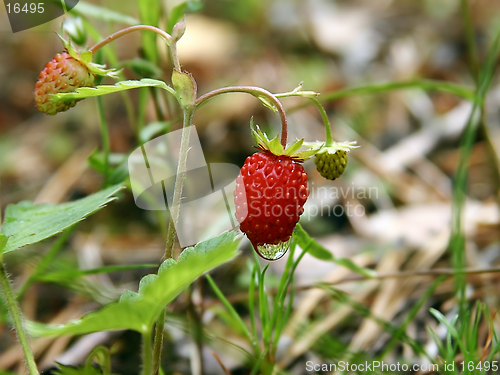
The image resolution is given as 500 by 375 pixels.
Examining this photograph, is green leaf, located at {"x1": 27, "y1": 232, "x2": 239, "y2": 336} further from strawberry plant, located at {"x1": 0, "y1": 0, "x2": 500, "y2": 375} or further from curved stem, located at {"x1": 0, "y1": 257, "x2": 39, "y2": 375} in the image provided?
curved stem, located at {"x1": 0, "y1": 257, "x2": 39, "y2": 375}

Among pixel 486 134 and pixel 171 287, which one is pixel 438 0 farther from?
pixel 171 287

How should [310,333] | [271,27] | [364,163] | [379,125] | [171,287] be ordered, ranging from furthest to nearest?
[271,27]
[379,125]
[364,163]
[310,333]
[171,287]

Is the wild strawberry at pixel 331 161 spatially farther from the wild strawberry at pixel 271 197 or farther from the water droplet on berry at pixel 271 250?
the water droplet on berry at pixel 271 250

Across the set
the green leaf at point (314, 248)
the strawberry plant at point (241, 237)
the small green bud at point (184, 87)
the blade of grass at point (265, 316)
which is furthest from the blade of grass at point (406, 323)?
the small green bud at point (184, 87)

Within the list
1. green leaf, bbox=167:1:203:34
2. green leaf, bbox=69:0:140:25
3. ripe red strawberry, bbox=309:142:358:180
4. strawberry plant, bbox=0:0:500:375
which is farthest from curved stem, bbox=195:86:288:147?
green leaf, bbox=69:0:140:25

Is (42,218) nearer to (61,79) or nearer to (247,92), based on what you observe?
(61,79)

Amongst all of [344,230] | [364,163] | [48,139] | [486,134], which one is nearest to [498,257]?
[486,134]

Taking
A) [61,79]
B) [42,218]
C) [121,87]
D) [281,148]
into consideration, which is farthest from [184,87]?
[42,218]
